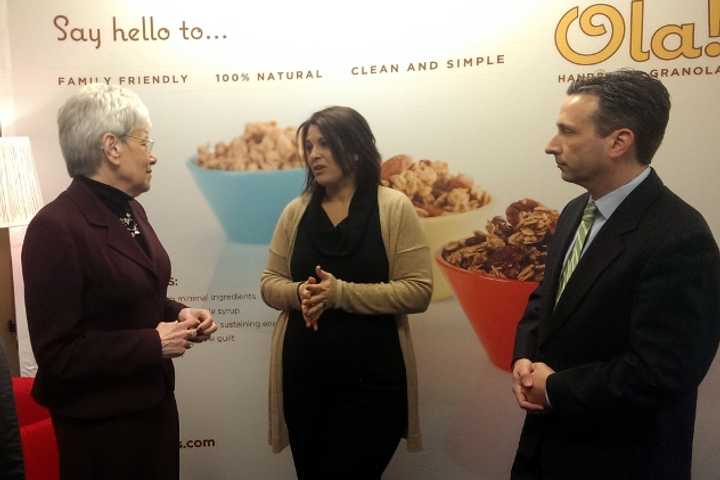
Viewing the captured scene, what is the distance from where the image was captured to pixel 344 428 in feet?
6.99

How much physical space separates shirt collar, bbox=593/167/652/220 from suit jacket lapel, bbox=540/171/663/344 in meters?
0.02

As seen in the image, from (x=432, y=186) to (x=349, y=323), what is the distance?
0.77 m

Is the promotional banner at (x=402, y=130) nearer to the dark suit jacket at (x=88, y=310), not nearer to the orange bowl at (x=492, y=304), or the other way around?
the orange bowl at (x=492, y=304)

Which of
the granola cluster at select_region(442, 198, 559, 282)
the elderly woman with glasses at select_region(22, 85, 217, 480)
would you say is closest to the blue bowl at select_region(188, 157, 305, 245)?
the granola cluster at select_region(442, 198, 559, 282)

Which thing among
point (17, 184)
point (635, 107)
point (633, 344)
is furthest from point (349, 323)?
point (17, 184)

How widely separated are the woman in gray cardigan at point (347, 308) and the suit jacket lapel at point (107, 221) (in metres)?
0.61

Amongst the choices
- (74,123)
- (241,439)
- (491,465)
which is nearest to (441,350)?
(491,465)

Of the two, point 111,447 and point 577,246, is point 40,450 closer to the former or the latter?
point 111,447

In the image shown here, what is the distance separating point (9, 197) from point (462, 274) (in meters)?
1.80

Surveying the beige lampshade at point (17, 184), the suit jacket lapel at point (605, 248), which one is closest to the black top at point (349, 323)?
the suit jacket lapel at point (605, 248)

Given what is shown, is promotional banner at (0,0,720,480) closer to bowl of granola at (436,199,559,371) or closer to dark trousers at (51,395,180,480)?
bowl of granola at (436,199,559,371)

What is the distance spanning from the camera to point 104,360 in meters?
1.55

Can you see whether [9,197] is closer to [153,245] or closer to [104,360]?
[153,245]

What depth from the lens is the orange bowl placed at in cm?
257
